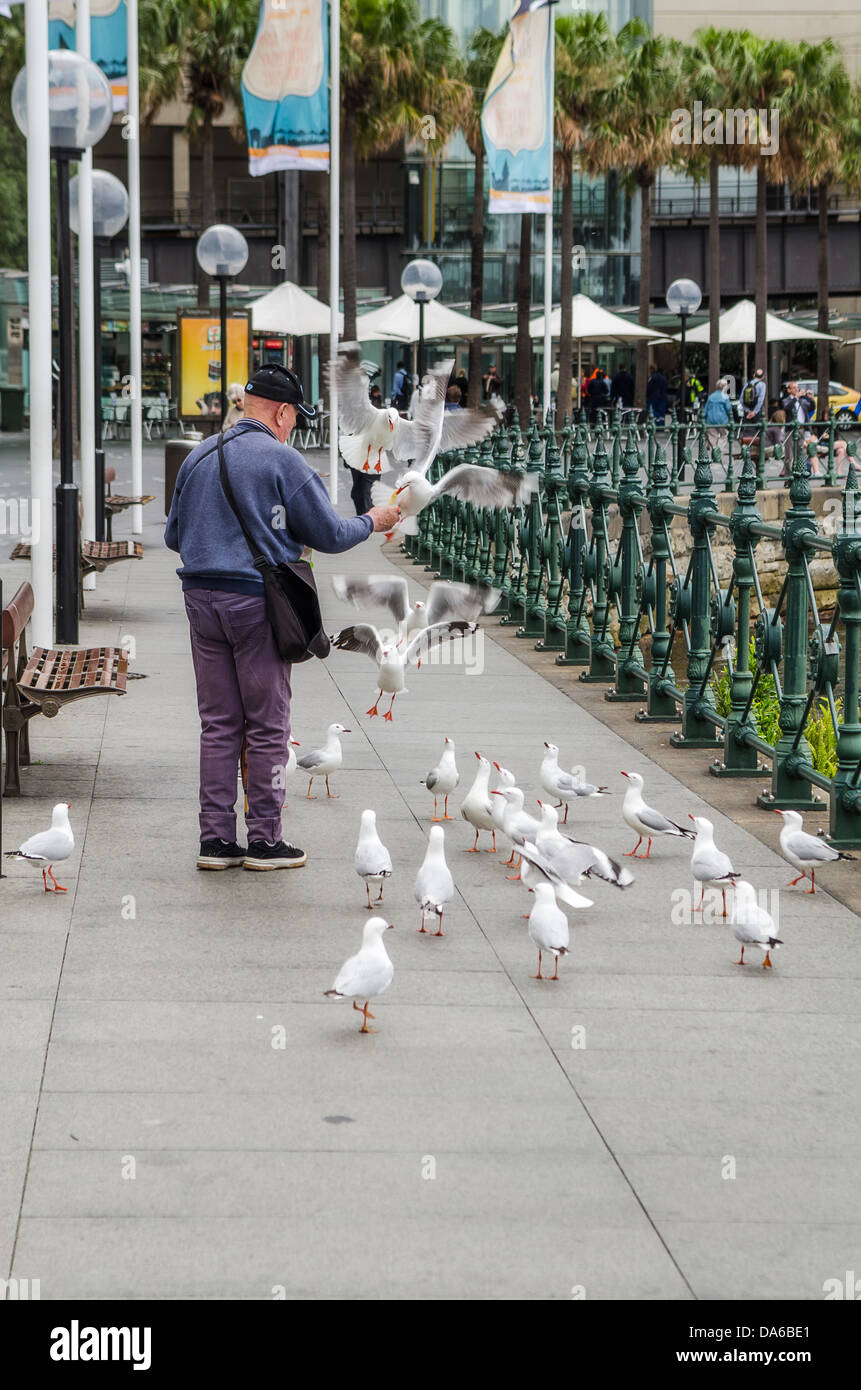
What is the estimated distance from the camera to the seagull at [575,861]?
601 cm

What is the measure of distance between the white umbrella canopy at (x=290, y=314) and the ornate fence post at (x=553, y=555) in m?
25.2

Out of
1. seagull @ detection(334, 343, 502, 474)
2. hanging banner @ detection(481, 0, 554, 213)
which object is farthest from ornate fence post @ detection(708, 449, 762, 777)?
hanging banner @ detection(481, 0, 554, 213)

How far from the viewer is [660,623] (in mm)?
10281

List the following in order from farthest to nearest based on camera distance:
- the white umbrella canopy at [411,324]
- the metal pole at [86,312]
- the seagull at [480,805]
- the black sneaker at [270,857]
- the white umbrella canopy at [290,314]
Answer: the white umbrella canopy at [411,324]
the white umbrella canopy at [290,314]
the metal pole at [86,312]
the seagull at [480,805]
the black sneaker at [270,857]

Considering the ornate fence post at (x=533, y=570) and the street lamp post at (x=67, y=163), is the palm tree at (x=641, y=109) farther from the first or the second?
the street lamp post at (x=67, y=163)

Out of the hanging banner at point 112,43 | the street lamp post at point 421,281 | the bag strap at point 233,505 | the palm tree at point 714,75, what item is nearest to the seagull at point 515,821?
the bag strap at point 233,505

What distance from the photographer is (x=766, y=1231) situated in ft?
12.1

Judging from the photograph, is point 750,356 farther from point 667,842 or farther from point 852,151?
point 667,842

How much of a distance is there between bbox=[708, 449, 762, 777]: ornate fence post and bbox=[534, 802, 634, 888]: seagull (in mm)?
2583

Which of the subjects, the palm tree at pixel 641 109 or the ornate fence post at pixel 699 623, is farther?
the palm tree at pixel 641 109

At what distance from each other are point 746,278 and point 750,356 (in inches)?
154

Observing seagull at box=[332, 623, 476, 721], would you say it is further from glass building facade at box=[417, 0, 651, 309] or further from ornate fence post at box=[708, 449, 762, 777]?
glass building facade at box=[417, 0, 651, 309]

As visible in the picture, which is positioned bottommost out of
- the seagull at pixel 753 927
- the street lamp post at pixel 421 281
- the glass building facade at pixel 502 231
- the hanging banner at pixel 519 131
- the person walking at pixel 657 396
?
the seagull at pixel 753 927

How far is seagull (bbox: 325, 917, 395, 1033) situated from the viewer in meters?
4.80
